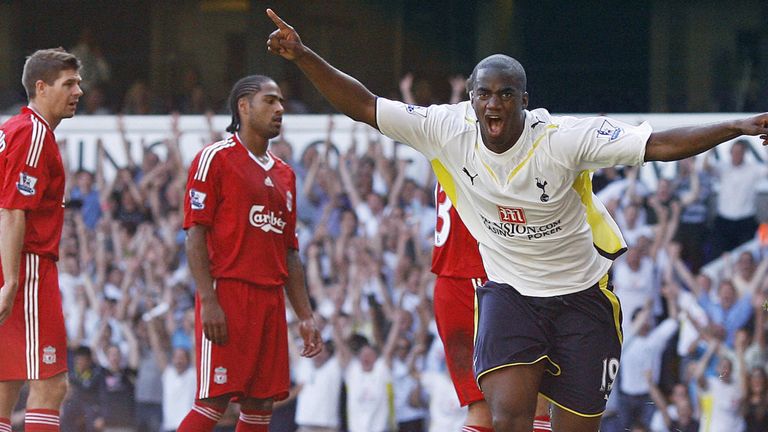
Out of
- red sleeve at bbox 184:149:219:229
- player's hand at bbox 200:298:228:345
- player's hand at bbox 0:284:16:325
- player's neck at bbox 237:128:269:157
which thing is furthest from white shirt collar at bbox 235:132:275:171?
player's hand at bbox 0:284:16:325

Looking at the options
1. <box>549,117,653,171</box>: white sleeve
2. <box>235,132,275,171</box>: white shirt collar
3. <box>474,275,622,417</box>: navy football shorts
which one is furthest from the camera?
<box>235,132,275,171</box>: white shirt collar

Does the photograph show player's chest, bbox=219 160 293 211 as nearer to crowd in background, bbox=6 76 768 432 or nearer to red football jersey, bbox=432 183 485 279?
red football jersey, bbox=432 183 485 279

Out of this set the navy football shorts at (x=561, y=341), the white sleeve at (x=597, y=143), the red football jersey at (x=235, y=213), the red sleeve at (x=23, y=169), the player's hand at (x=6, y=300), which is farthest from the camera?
the red football jersey at (x=235, y=213)

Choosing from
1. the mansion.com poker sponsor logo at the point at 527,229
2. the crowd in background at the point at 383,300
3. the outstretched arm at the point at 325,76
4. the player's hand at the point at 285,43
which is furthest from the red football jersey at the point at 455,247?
the crowd in background at the point at 383,300

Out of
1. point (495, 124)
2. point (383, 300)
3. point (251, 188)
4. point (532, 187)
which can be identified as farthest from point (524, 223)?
point (383, 300)

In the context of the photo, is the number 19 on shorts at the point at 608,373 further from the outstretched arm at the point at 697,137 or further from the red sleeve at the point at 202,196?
the red sleeve at the point at 202,196

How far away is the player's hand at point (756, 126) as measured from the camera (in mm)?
4930

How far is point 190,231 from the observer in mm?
7020

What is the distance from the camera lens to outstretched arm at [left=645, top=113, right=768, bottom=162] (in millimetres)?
4957

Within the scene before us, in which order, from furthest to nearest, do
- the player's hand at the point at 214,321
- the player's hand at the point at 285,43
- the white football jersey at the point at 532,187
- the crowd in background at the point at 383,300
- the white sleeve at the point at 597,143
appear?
the crowd in background at the point at 383,300 < the player's hand at the point at 214,321 < the white football jersey at the point at 532,187 < the player's hand at the point at 285,43 < the white sleeve at the point at 597,143

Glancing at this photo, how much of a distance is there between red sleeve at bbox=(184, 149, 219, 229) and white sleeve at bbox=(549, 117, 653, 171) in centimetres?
222

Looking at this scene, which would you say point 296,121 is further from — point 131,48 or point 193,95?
point 131,48

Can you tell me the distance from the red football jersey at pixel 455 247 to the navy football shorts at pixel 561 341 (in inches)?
45.5

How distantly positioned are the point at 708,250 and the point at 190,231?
19.4 feet
